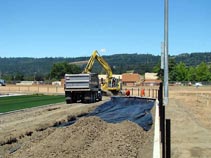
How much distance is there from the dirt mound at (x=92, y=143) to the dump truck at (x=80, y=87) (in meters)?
19.8

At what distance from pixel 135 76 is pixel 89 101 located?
357 feet

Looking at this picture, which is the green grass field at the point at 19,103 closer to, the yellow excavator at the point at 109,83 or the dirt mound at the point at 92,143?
the yellow excavator at the point at 109,83

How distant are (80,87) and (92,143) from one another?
2404 centimetres

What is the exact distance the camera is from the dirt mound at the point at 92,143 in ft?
37.1

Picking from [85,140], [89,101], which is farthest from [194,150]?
[89,101]

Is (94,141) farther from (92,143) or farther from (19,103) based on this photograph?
(19,103)

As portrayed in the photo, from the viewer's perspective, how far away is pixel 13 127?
18.0m

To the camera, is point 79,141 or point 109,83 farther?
point 109,83

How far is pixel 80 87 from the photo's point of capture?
37344 mm

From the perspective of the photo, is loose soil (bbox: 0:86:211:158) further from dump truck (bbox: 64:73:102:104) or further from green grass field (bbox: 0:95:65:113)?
dump truck (bbox: 64:73:102:104)


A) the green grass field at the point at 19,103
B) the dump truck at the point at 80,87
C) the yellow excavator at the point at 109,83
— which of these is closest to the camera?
the green grass field at the point at 19,103

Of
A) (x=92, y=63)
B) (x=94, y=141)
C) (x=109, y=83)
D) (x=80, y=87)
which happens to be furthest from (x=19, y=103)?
(x=94, y=141)

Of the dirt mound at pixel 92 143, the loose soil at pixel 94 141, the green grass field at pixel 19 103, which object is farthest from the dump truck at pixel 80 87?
the dirt mound at pixel 92 143

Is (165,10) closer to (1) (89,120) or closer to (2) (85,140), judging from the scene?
(1) (89,120)
